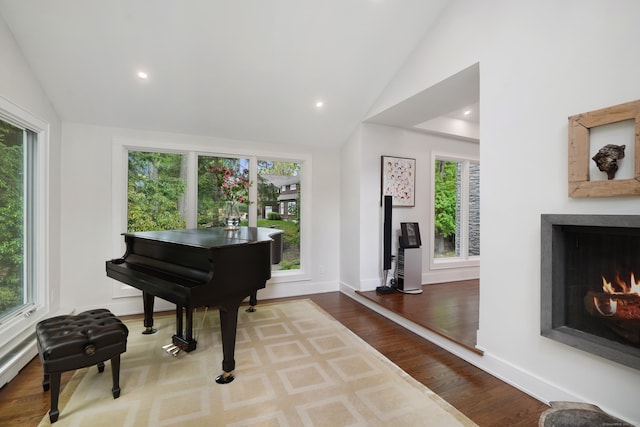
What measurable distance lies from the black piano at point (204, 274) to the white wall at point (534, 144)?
1.88m

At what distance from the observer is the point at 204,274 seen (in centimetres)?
210

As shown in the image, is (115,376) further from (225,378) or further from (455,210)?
(455,210)

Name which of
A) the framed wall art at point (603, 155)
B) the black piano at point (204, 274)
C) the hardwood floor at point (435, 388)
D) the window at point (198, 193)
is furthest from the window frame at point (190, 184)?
the framed wall art at point (603, 155)

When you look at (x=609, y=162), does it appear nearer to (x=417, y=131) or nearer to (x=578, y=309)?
(x=578, y=309)

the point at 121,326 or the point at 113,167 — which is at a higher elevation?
the point at 113,167

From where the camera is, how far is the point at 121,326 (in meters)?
2.05

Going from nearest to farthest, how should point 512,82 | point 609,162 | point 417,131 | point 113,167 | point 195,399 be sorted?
point 609,162, point 195,399, point 512,82, point 113,167, point 417,131

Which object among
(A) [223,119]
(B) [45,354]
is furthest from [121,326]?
(A) [223,119]

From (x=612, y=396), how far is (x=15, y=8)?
489 cm

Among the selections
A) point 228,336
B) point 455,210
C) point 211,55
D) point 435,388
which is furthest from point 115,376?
point 455,210

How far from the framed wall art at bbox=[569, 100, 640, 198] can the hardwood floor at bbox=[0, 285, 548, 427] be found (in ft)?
4.65

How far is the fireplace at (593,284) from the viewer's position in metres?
1.65

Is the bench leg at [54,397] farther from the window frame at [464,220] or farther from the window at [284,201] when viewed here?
the window frame at [464,220]

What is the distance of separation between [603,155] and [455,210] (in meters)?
3.56
